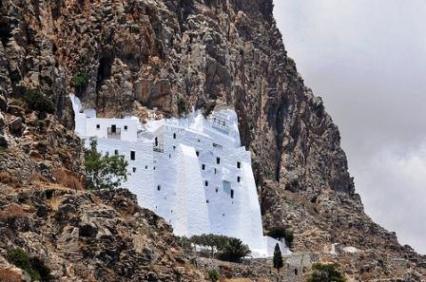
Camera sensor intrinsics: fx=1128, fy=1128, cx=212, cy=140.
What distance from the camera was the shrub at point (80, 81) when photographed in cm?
9050

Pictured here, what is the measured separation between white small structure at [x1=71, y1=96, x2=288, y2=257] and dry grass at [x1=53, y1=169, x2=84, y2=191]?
779 inches

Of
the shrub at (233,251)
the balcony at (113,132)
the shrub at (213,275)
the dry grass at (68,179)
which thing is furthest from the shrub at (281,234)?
the dry grass at (68,179)

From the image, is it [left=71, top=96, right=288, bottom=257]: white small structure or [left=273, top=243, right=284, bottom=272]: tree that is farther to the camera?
[left=71, top=96, right=288, bottom=257]: white small structure

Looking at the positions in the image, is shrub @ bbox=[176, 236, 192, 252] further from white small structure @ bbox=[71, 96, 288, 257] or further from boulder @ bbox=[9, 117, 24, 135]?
boulder @ bbox=[9, 117, 24, 135]

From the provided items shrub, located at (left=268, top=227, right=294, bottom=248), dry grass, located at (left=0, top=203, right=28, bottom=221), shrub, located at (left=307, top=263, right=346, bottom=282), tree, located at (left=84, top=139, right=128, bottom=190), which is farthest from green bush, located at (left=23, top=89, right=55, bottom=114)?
shrub, located at (left=268, top=227, right=294, bottom=248)

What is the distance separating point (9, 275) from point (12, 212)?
6530 millimetres

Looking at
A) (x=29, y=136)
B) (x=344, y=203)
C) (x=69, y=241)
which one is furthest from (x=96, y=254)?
(x=344, y=203)

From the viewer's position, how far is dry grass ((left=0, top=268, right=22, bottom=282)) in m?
48.2

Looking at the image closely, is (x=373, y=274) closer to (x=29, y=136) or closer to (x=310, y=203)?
(x=310, y=203)

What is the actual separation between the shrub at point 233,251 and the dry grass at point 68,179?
20.0m

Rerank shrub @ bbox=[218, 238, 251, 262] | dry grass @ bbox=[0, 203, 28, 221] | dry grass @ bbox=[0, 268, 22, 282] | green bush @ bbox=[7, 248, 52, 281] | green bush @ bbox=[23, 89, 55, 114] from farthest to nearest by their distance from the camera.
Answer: shrub @ bbox=[218, 238, 251, 262], green bush @ bbox=[23, 89, 55, 114], dry grass @ bbox=[0, 203, 28, 221], green bush @ bbox=[7, 248, 52, 281], dry grass @ bbox=[0, 268, 22, 282]

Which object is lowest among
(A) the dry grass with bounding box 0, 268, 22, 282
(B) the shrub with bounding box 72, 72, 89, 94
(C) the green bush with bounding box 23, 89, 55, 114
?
(A) the dry grass with bounding box 0, 268, 22, 282

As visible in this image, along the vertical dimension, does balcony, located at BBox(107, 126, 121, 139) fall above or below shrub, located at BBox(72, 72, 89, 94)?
below

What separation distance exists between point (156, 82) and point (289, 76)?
1331 inches
